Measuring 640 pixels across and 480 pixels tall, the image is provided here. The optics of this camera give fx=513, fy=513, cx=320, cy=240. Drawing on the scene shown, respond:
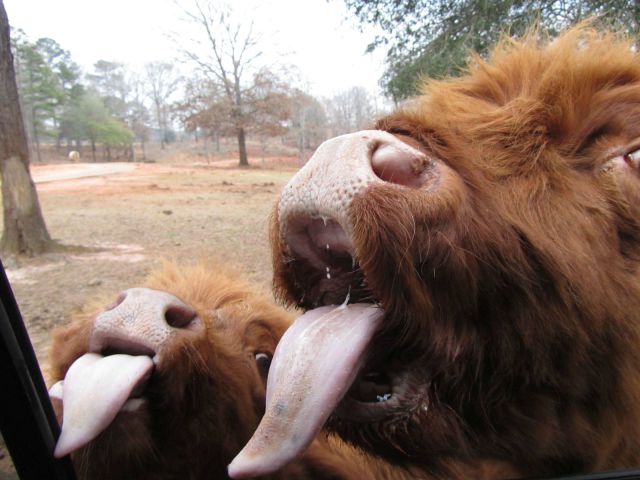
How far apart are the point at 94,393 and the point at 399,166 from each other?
3.11ft

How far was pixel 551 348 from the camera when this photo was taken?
1217 millimetres

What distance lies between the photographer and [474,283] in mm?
1114

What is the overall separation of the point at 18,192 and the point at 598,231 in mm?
5370

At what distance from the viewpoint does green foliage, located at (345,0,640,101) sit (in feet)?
8.72

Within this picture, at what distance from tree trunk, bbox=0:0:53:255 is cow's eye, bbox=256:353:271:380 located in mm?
3332

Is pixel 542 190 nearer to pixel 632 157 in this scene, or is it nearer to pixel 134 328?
pixel 632 157

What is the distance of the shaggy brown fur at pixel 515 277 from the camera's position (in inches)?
42.2

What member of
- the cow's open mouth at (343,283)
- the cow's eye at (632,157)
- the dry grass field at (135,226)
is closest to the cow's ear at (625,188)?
the cow's eye at (632,157)

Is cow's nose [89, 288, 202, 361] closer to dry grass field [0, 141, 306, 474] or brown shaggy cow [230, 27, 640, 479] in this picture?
brown shaggy cow [230, 27, 640, 479]

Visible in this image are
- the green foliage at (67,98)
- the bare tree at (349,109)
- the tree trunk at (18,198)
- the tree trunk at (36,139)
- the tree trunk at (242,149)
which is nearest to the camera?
the bare tree at (349,109)

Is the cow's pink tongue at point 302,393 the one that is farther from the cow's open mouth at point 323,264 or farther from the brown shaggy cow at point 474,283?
the cow's open mouth at point 323,264

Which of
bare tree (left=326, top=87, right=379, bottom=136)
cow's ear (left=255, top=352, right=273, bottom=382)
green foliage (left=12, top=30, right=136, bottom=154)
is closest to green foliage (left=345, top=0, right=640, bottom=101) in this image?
bare tree (left=326, top=87, right=379, bottom=136)

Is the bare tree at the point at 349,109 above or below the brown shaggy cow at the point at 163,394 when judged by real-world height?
above

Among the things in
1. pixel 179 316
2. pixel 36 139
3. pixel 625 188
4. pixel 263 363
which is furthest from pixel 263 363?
pixel 36 139
